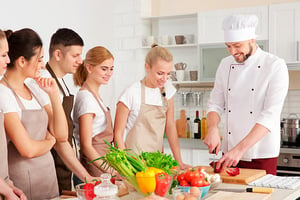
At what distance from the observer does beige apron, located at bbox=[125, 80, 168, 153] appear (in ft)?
11.2

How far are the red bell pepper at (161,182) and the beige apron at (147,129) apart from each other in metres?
1.25

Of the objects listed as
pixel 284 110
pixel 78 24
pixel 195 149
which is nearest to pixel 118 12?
pixel 78 24

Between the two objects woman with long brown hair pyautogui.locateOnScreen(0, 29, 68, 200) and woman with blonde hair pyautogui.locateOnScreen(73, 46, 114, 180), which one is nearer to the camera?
woman with long brown hair pyautogui.locateOnScreen(0, 29, 68, 200)

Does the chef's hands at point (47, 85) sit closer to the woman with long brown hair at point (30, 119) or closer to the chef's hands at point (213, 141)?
the woman with long brown hair at point (30, 119)

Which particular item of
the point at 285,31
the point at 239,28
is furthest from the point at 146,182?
the point at 285,31

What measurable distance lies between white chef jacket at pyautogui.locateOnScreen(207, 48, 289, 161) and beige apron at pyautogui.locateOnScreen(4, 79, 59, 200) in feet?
4.62

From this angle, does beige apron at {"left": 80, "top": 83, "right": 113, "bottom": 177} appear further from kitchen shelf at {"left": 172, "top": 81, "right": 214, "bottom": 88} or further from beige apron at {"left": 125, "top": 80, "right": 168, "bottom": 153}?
kitchen shelf at {"left": 172, "top": 81, "right": 214, "bottom": 88}

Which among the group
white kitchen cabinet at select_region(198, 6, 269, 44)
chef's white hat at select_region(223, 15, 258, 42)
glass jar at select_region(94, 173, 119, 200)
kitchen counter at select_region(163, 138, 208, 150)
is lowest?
kitchen counter at select_region(163, 138, 208, 150)

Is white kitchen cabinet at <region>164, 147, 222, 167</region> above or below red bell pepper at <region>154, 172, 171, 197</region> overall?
below

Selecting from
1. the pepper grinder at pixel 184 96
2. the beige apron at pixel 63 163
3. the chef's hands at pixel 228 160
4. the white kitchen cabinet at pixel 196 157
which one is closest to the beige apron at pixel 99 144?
the beige apron at pixel 63 163

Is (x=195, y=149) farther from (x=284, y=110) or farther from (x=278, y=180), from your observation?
(x=278, y=180)

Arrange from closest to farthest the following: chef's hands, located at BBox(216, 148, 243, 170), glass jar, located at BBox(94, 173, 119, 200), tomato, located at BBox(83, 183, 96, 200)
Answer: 1. glass jar, located at BBox(94, 173, 119, 200)
2. tomato, located at BBox(83, 183, 96, 200)
3. chef's hands, located at BBox(216, 148, 243, 170)

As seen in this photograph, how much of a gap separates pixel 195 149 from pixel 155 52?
233cm

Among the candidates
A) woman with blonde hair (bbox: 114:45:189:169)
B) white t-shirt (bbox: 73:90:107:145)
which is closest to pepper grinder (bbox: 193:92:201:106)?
woman with blonde hair (bbox: 114:45:189:169)
